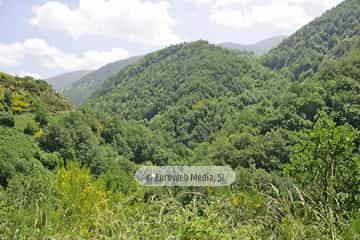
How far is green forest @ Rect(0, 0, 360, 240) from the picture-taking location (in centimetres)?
245

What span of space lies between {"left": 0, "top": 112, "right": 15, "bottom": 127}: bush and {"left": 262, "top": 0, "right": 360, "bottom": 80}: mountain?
59.0 metres

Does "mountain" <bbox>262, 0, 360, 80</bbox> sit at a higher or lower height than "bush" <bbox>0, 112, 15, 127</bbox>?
higher

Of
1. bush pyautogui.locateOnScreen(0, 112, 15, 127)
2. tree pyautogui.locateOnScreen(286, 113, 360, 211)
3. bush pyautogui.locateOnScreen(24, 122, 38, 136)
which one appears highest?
tree pyautogui.locateOnScreen(286, 113, 360, 211)

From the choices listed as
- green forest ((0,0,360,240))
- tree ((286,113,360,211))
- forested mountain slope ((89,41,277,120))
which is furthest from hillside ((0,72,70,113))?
tree ((286,113,360,211))

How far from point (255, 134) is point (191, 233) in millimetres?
43041

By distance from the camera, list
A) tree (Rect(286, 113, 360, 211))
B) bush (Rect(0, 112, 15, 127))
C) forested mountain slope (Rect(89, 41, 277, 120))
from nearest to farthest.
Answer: tree (Rect(286, 113, 360, 211))
bush (Rect(0, 112, 15, 127))
forested mountain slope (Rect(89, 41, 277, 120))

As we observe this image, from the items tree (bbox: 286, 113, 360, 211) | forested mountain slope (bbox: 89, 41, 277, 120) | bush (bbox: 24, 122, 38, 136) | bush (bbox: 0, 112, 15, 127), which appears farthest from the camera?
forested mountain slope (bbox: 89, 41, 277, 120)

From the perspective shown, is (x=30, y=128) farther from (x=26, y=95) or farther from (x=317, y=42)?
(x=317, y=42)

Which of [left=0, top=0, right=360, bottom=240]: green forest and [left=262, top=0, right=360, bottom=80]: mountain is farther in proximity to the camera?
[left=262, top=0, right=360, bottom=80]: mountain

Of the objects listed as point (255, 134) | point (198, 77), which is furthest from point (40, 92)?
point (198, 77)

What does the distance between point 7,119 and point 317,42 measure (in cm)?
8026

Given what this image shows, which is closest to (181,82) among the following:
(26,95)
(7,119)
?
(26,95)

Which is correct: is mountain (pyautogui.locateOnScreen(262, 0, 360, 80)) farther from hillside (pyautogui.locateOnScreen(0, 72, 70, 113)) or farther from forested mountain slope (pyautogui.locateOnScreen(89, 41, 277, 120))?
hillside (pyautogui.locateOnScreen(0, 72, 70, 113))

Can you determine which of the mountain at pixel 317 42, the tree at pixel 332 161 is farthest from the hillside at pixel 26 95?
the mountain at pixel 317 42
